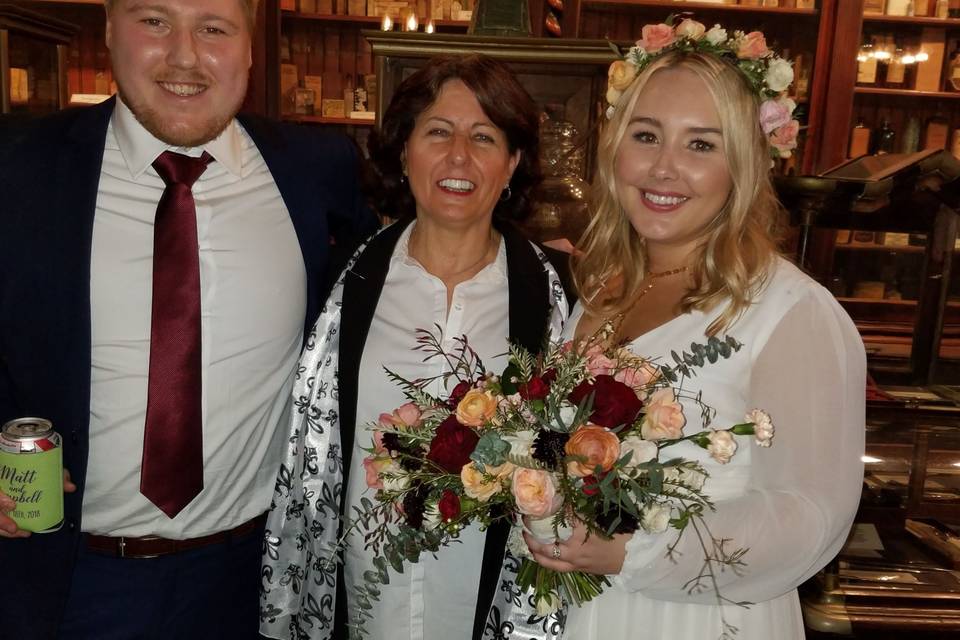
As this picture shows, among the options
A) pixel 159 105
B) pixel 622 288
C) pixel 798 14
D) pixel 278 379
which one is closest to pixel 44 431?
pixel 278 379

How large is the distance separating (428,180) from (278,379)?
0.56m

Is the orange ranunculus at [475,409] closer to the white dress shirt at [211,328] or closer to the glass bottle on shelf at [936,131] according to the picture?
the white dress shirt at [211,328]

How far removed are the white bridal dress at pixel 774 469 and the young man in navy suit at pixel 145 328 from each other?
0.89 meters

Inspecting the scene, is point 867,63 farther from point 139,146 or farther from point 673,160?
point 139,146

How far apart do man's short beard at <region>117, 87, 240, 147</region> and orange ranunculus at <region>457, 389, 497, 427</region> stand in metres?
0.89

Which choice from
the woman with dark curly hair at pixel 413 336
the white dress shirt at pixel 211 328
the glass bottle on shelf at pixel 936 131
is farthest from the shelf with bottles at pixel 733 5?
the white dress shirt at pixel 211 328

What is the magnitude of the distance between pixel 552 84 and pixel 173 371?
1.41 m

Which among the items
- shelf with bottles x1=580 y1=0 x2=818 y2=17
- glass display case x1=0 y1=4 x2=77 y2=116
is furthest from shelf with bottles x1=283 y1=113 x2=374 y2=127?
glass display case x1=0 y1=4 x2=77 y2=116

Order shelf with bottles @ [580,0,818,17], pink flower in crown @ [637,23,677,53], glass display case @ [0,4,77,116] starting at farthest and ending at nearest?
shelf with bottles @ [580,0,818,17]
glass display case @ [0,4,77,116]
pink flower in crown @ [637,23,677,53]

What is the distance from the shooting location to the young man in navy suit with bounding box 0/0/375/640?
1597mm

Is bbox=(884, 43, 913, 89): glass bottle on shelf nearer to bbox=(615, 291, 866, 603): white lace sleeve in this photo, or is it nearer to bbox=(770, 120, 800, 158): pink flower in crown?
bbox=(770, 120, 800, 158): pink flower in crown

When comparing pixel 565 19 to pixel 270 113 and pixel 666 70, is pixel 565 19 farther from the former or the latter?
pixel 666 70

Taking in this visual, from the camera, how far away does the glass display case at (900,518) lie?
192 centimetres

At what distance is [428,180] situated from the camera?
1.89 m
